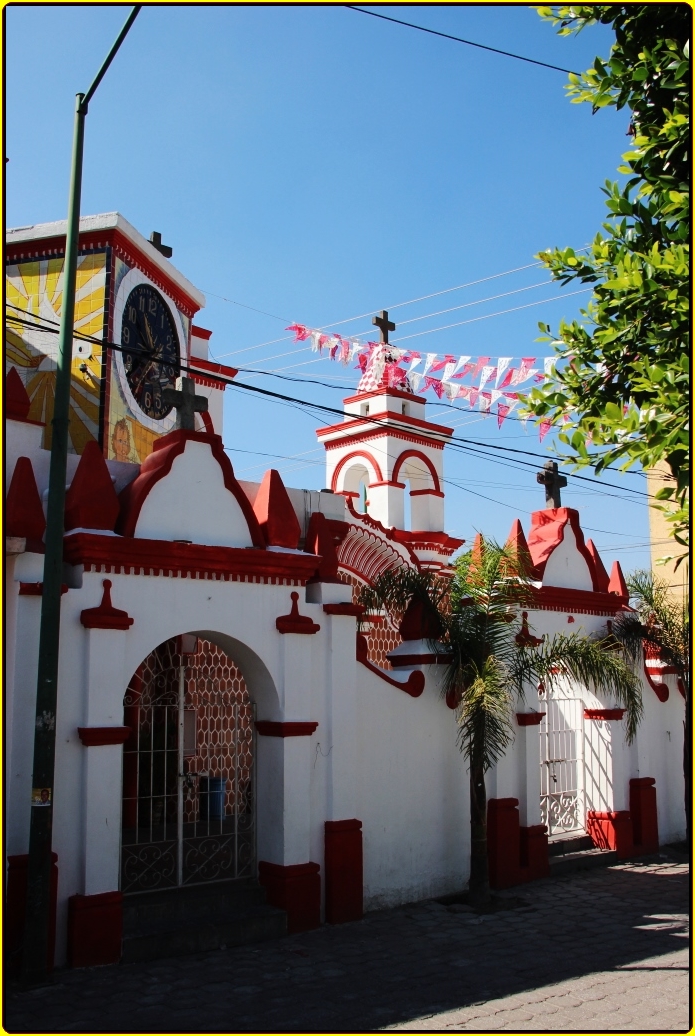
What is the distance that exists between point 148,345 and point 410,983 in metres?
8.36

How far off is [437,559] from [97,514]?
34.7ft

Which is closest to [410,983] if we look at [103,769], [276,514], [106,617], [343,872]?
[343,872]

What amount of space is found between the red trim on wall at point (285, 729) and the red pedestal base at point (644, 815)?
639 centimetres

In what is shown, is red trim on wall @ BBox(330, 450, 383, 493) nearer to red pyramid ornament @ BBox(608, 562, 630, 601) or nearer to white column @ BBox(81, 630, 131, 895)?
red pyramid ornament @ BBox(608, 562, 630, 601)

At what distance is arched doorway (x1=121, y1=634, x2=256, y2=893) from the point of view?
27.4 feet

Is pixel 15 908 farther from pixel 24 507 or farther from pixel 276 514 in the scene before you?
pixel 276 514

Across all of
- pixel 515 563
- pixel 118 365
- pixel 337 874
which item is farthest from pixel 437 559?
pixel 337 874

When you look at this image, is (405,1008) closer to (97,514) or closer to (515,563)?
(97,514)

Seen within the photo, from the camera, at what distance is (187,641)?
10.8m

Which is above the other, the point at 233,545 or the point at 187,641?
the point at 233,545

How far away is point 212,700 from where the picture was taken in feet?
30.6

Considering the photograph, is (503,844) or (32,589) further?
(503,844)

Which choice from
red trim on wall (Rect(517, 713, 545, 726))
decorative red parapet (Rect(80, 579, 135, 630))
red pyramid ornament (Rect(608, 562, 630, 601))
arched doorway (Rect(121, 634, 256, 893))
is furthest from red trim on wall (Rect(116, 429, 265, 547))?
red pyramid ornament (Rect(608, 562, 630, 601))

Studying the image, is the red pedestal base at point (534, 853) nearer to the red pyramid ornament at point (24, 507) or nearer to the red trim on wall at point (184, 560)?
the red trim on wall at point (184, 560)
